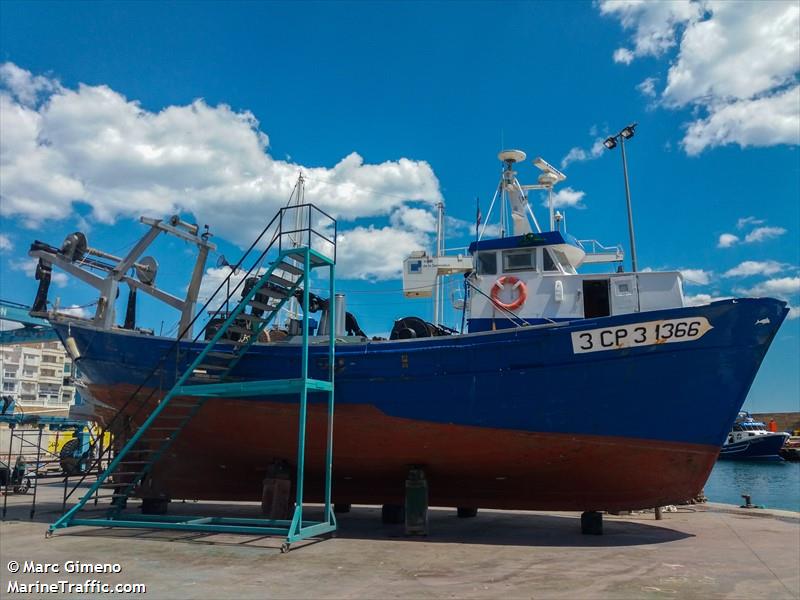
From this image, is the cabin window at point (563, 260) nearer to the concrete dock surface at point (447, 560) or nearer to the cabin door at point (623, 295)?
the cabin door at point (623, 295)

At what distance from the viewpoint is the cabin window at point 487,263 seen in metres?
11.6

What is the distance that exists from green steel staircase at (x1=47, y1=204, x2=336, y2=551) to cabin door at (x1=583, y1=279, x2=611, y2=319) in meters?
4.80

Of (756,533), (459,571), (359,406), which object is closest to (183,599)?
(459,571)

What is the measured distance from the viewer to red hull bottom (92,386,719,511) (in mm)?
9297

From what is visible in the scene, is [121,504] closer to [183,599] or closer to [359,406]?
[359,406]

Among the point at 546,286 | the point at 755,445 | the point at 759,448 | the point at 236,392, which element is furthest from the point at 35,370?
the point at 759,448

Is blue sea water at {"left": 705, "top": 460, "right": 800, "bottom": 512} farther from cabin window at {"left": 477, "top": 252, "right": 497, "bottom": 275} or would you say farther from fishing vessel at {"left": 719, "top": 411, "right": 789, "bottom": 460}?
cabin window at {"left": 477, "top": 252, "right": 497, "bottom": 275}

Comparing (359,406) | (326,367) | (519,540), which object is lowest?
(519,540)

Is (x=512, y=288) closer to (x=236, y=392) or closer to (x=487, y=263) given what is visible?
(x=487, y=263)

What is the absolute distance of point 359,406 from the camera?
1012 centimetres

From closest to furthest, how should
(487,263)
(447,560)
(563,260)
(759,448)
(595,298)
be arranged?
(447,560)
(595,298)
(487,263)
(563,260)
(759,448)

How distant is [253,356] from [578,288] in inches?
248

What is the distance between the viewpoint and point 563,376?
9.29 m

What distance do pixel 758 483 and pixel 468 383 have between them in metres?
34.7
